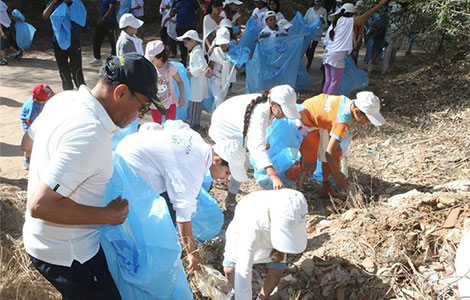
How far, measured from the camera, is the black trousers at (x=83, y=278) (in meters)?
1.89

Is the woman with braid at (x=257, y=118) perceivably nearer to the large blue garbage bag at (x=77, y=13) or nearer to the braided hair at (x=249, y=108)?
the braided hair at (x=249, y=108)

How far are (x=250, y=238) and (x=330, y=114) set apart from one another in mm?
1922

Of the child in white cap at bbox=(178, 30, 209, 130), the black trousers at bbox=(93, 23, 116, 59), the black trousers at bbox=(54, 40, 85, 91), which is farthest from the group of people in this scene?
the black trousers at bbox=(93, 23, 116, 59)

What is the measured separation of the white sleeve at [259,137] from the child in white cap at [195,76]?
226cm

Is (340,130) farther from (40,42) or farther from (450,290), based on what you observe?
(40,42)

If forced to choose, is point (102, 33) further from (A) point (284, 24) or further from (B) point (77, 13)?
(A) point (284, 24)

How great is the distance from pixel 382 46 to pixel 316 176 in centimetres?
489

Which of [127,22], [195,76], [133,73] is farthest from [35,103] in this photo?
[133,73]

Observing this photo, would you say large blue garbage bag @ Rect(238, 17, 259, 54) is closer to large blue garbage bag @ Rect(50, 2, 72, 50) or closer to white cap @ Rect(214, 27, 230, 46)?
white cap @ Rect(214, 27, 230, 46)

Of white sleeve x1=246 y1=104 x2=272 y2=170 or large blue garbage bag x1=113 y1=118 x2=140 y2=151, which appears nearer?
white sleeve x1=246 y1=104 x2=272 y2=170

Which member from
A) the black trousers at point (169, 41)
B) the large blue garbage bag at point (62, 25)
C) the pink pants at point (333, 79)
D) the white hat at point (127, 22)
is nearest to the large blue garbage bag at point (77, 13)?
the large blue garbage bag at point (62, 25)

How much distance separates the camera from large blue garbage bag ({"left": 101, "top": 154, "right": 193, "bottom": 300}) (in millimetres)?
2090

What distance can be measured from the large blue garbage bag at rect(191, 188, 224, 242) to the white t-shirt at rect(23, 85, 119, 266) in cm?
156

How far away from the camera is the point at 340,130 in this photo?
3986 mm
